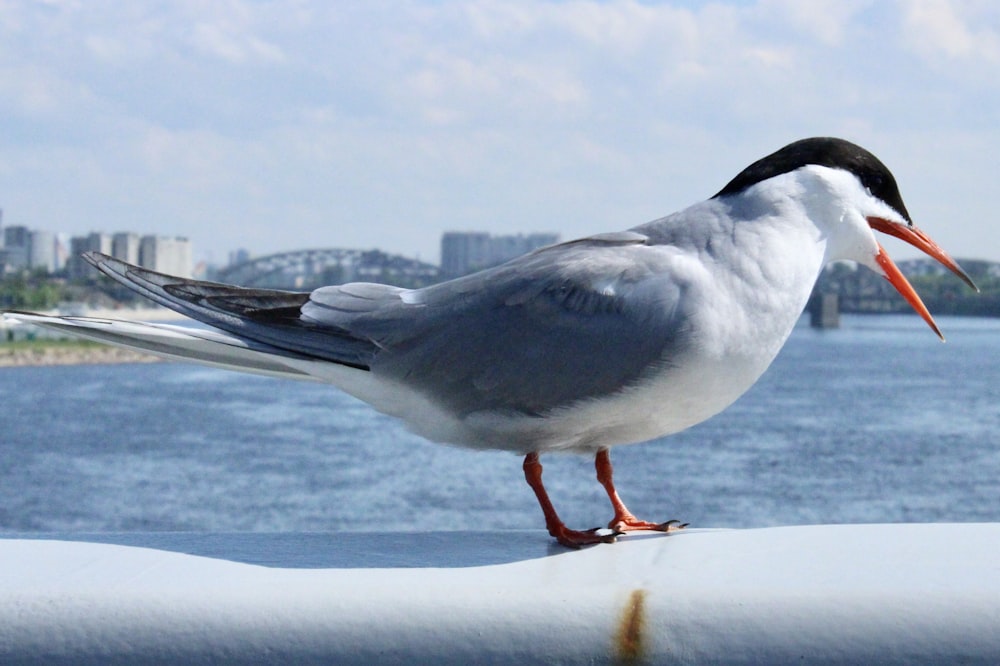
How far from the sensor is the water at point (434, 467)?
31.0 meters

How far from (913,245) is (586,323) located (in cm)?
99

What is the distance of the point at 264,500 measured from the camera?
110ft

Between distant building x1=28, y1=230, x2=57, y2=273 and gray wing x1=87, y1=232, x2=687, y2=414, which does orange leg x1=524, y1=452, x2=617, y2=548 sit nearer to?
gray wing x1=87, y1=232, x2=687, y2=414

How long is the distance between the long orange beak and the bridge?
102071 millimetres

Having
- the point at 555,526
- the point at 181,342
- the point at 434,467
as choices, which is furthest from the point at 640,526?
the point at 434,467

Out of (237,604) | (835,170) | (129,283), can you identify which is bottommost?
(237,604)

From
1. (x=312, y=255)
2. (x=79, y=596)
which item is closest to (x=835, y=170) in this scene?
(x=79, y=596)

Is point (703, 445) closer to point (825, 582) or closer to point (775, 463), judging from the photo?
point (775, 463)

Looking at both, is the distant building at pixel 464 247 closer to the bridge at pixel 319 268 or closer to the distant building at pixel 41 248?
the bridge at pixel 319 268

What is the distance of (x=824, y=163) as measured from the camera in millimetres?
3043

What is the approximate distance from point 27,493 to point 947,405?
4256cm

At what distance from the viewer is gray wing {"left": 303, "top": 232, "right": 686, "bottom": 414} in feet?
9.56

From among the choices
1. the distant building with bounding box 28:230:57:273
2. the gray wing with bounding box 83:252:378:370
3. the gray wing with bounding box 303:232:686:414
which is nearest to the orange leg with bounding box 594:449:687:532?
the gray wing with bounding box 303:232:686:414

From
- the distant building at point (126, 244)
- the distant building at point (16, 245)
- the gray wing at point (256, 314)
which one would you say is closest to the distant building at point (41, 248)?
the distant building at point (16, 245)
